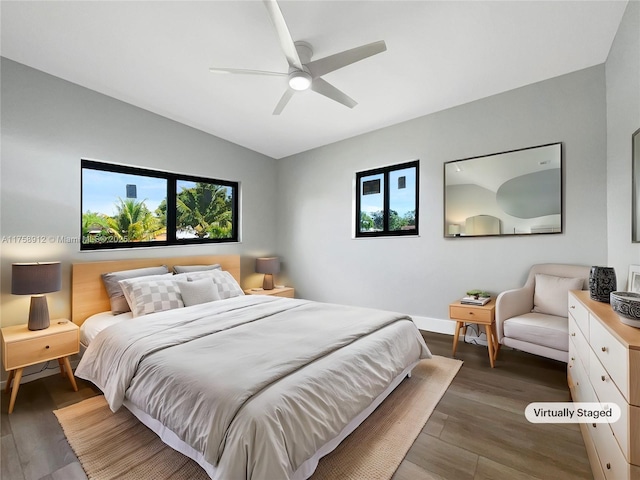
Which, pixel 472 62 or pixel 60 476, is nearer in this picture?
pixel 60 476

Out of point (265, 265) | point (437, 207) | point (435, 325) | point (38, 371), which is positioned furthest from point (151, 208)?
point (435, 325)

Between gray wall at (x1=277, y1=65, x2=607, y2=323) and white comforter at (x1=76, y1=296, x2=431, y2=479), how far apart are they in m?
1.37

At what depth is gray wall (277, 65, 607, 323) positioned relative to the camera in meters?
2.74

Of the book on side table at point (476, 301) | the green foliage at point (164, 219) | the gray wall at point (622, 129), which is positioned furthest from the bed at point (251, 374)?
the gray wall at point (622, 129)

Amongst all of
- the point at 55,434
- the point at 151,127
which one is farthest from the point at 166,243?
the point at 55,434

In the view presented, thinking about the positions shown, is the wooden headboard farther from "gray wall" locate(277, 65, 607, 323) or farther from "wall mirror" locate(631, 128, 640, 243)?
"wall mirror" locate(631, 128, 640, 243)

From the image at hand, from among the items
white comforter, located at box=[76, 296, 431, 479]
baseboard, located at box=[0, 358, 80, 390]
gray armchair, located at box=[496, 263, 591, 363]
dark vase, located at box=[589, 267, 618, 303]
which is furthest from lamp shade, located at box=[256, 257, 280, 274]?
dark vase, located at box=[589, 267, 618, 303]

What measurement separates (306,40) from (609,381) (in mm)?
2705

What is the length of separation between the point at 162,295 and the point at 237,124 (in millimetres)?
2295

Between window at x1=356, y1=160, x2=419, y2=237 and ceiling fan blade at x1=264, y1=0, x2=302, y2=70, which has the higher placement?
ceiling fan blade at x1=264, y1=0, x2=302, y2=70

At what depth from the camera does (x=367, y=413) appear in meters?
1.87

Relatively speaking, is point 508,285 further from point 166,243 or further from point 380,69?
point 166,243

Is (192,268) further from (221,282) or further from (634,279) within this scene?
(634,279)

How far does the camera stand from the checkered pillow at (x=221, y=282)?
335 centimetres
